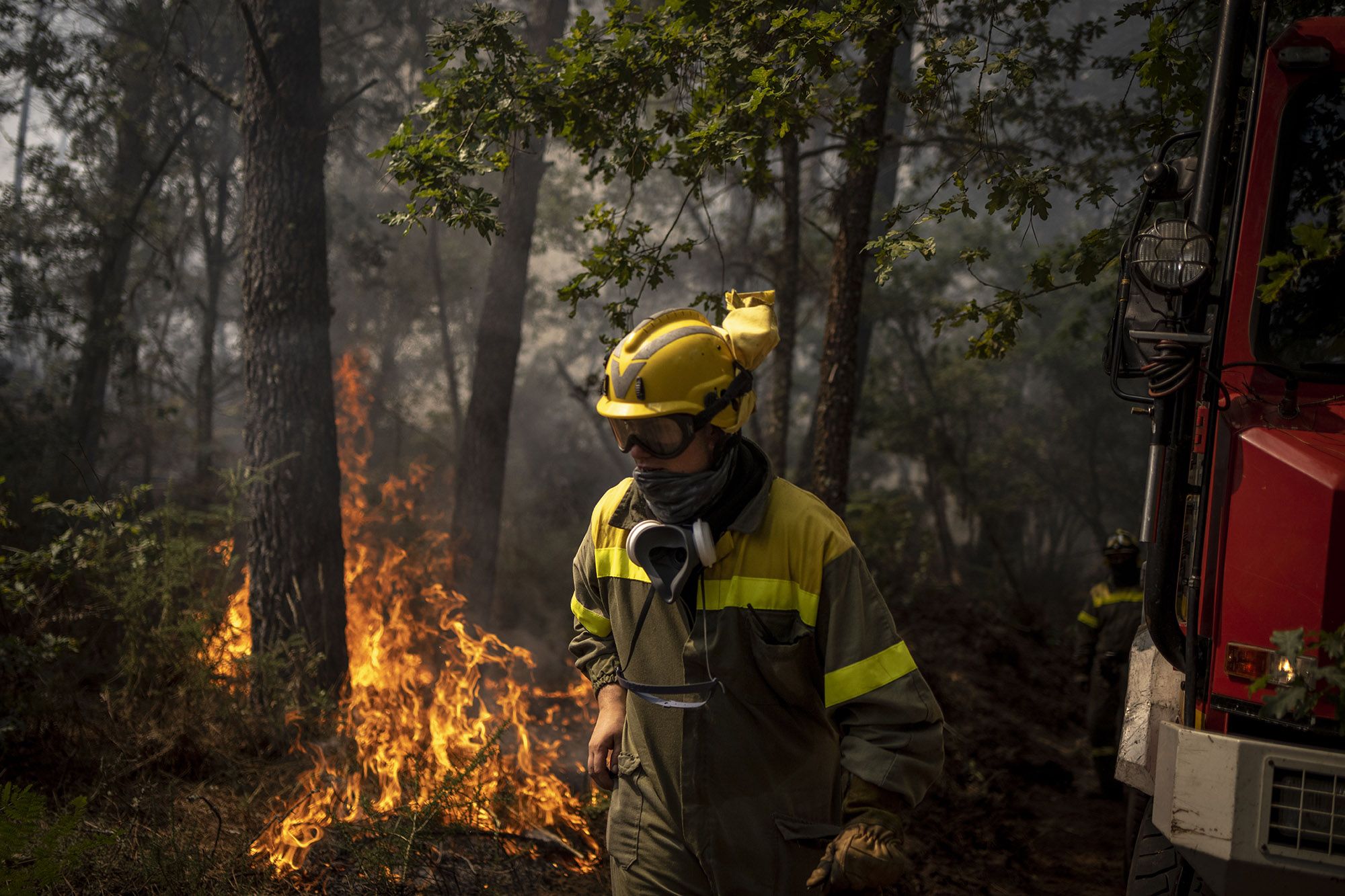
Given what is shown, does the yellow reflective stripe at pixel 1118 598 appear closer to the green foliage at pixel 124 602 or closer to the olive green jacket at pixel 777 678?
the olive green jacket at pixel 777 678

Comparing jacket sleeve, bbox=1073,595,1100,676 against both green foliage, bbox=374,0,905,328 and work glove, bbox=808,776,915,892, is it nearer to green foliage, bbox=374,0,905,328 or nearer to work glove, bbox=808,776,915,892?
green foliage, bbox=374,0,905,328

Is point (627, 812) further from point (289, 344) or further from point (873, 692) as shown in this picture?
point (289, 344)

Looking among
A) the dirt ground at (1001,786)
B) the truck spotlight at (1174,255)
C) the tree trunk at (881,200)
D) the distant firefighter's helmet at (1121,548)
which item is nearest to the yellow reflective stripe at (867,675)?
the truck spotlight at (1174,255)

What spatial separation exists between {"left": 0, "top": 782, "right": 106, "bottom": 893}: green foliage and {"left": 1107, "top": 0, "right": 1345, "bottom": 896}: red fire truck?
348cm

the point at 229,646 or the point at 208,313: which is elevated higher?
the point at 208,313

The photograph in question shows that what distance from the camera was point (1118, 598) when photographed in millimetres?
7496

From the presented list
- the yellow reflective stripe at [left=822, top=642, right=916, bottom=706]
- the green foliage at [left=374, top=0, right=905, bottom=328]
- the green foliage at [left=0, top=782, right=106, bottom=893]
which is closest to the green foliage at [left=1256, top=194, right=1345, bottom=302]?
the yellow reflective stripe at [left=822, top=642, right=916, bottom=706]

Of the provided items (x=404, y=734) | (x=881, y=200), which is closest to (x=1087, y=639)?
(x=404, y=734)

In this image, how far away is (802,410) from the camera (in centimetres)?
1800

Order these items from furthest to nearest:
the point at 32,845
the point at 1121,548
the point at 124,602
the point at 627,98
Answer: the point at 1121,548, the point at 124,602, the point at 627,98, the point at 32,845

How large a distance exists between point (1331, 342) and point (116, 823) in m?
5.14

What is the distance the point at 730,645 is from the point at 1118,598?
6197 millimetres

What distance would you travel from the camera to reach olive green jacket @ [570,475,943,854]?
224 cm

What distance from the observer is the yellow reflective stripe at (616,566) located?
103 inches
